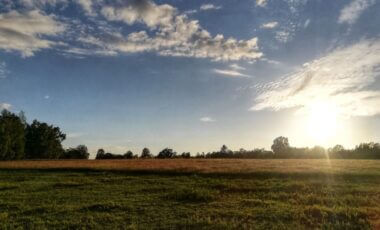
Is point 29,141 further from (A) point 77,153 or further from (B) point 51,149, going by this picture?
(A) point 77,153

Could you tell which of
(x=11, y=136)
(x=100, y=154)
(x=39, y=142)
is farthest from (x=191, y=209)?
(x=100, y=154)

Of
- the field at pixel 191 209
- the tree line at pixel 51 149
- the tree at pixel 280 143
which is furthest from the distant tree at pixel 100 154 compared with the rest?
the field at pixel 191 209

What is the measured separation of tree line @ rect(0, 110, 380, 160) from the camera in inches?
4771

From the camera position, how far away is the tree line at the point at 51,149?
121188 millimetres

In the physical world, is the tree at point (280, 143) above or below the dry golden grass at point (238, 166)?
above

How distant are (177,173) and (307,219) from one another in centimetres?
3365

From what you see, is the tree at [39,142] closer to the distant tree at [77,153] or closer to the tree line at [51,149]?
the tree line at [51,149]

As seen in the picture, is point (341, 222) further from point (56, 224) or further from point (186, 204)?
point (56, 224)

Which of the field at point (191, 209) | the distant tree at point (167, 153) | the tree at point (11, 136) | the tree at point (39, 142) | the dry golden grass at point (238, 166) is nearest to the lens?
the field at point (191, 209)

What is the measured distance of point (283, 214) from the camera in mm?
19719

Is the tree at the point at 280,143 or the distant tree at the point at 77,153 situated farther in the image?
the tree at the point at 280,143

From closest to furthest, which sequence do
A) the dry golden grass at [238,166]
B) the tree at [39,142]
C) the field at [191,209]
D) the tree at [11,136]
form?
the field at [191,209] → the dry golden grass at [238,166] → the tree at [11,136] → the tree at [39,142]

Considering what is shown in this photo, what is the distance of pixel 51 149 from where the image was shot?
468 feet

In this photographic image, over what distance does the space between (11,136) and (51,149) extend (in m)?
22.6
